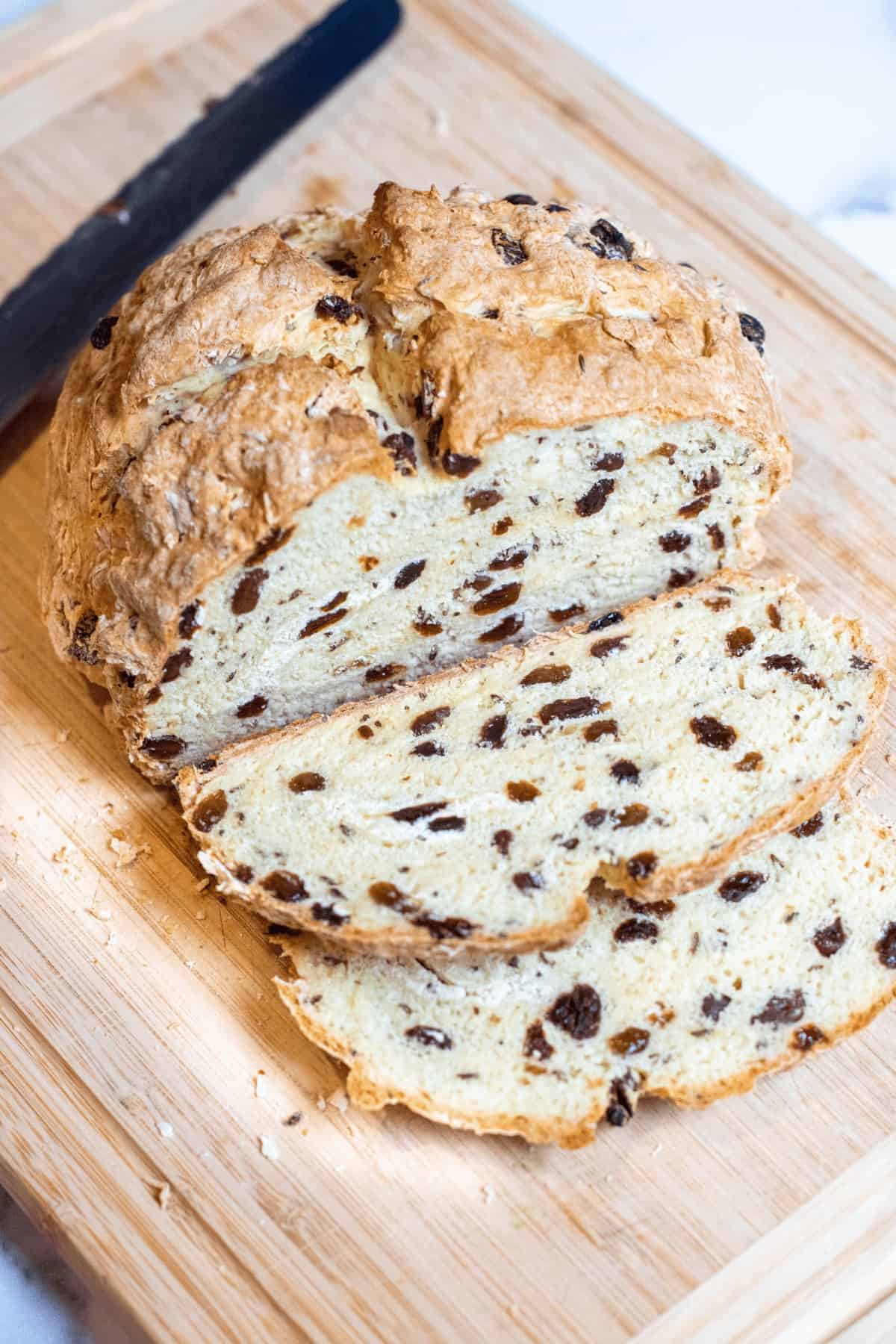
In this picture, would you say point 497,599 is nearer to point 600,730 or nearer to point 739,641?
point 600,730

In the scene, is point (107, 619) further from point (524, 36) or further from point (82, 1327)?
point (524, 36)

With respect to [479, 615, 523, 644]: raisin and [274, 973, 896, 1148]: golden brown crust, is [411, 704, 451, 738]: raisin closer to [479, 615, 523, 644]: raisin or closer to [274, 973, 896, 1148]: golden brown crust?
[479, 615, 523, 644]: raisin

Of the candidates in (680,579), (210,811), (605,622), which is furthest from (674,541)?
(210,811)

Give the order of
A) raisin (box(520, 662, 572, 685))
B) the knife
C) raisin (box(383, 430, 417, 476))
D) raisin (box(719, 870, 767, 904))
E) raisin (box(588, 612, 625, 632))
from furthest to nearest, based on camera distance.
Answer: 1. the knife
2. raisin (box(588, 612, 625, 632))
3. raisin (box(520, 662, 572, 685))
4. raisin (box(719, 870, 767, 904))
5. raisin (box(383, 430, 417, 476))

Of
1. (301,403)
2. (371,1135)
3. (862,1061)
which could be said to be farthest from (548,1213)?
(301,403)

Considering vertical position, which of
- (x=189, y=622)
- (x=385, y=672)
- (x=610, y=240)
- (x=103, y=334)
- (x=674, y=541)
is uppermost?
(x=610, y=240)

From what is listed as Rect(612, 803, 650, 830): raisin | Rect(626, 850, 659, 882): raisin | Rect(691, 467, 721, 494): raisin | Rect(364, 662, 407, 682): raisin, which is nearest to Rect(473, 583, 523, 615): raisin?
Rect(364, 662, 407, 682): raisin
